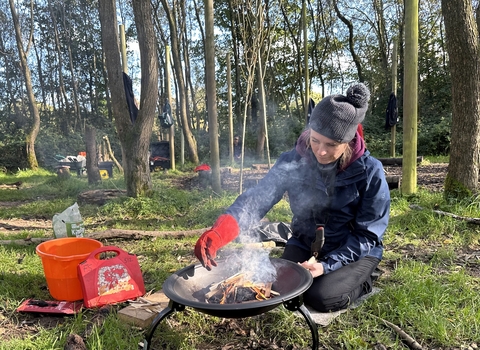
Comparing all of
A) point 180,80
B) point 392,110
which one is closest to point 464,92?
point 392,110

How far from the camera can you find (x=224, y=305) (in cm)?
151

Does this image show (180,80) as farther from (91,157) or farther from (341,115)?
(341,115)

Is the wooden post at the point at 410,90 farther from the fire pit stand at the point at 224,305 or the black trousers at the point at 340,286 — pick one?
the fire pit stand at the point at 224,305

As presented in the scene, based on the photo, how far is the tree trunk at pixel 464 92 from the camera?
4.23m

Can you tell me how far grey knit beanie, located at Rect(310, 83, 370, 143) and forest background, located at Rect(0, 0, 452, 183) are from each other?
11.4 metres

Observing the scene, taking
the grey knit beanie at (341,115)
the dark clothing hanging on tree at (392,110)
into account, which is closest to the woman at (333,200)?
the grey knit beanie at (341,115)

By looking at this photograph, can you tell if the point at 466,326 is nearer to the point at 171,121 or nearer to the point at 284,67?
the point at 171,121

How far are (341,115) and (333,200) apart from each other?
606 mm

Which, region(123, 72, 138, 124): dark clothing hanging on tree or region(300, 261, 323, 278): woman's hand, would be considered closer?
region(300, 261, 323, 278): woman's hand

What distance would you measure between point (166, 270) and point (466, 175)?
3.71 m

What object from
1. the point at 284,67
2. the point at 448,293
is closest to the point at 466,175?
the point at 448,293

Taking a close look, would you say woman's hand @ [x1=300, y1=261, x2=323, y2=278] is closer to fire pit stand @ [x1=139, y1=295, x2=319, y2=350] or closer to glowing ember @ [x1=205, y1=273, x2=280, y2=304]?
glowing ember @ [x1=205, y1=273, x2=280, y2=304]

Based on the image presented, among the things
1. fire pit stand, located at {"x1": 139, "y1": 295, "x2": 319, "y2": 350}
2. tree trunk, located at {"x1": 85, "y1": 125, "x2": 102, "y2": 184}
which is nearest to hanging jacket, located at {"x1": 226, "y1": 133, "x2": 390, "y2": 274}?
fire pit stand, located at {"x1": 139, "y1": 295, "x2": 319, "y2": 350}

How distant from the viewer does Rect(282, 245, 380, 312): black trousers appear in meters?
2.29
